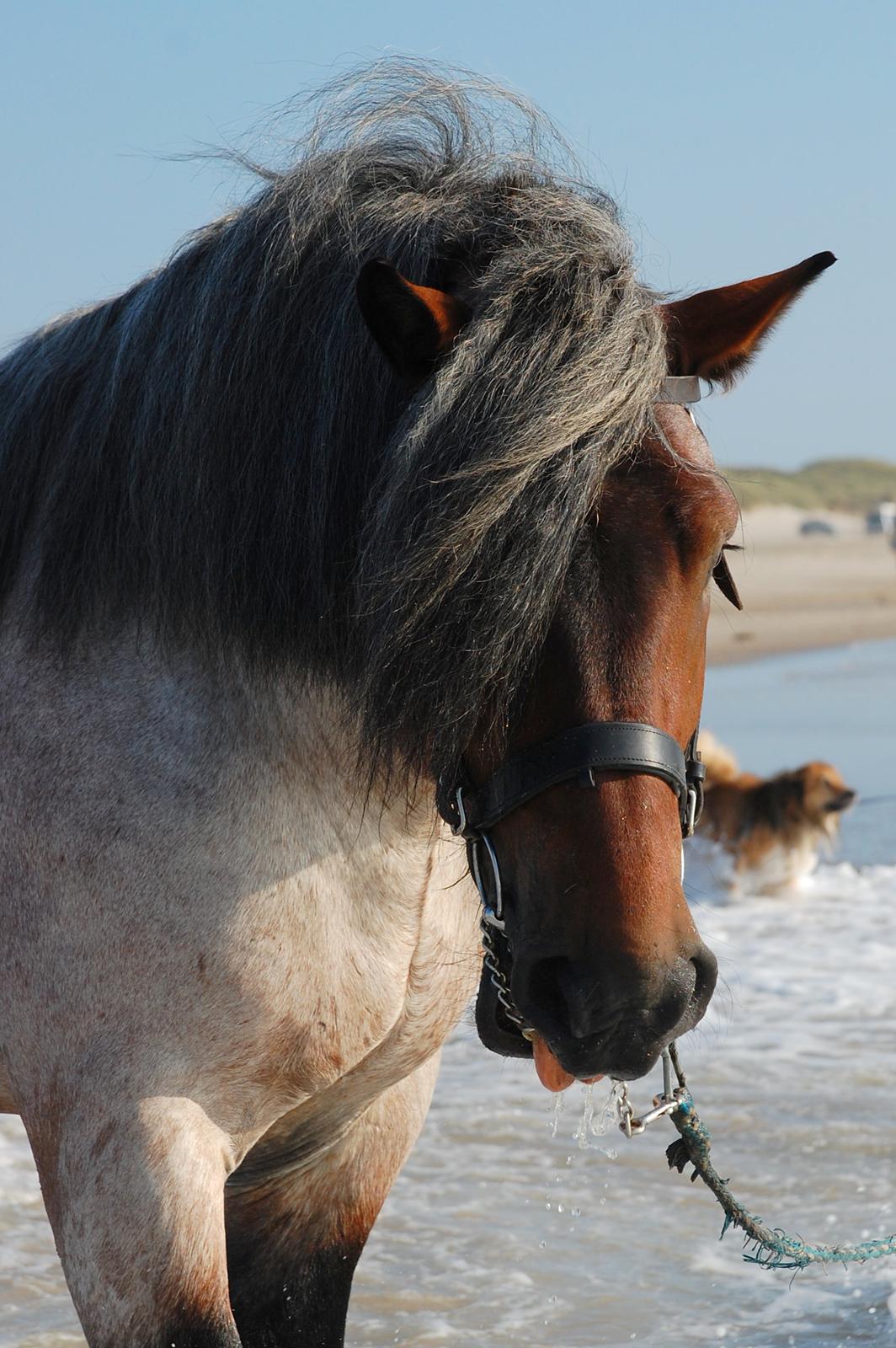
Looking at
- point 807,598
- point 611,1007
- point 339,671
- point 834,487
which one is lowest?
point 834,487

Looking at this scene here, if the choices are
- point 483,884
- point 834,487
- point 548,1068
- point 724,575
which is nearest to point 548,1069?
point 548,1068

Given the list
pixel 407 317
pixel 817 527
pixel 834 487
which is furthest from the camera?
pixel 834 487

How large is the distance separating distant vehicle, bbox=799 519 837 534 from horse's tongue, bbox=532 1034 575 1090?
189ft

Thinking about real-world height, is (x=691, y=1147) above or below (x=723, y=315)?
below

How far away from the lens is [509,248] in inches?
73.6

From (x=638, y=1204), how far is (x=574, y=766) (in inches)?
105

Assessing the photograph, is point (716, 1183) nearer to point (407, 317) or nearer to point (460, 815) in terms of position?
point (460, 815)

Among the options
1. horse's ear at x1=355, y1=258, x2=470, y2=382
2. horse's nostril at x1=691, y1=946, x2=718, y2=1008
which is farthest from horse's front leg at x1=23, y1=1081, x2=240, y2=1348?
horse's ear at x1=355, y1=258, x2=470, y2=382

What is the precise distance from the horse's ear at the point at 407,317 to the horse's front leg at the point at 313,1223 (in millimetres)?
1210

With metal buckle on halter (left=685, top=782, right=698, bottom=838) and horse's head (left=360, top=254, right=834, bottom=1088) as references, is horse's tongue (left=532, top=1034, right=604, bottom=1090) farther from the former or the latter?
metal buckle on halter (left=685, top=782, right=698, bottom=838)

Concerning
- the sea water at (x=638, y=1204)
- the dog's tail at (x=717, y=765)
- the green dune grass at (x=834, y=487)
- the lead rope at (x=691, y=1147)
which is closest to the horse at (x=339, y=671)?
the lead rope at (x=691, y=1147)

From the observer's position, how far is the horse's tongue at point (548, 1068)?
1.86 metres

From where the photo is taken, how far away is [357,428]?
191 centimetres

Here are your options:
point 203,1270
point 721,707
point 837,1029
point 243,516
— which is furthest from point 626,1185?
point 721,707
